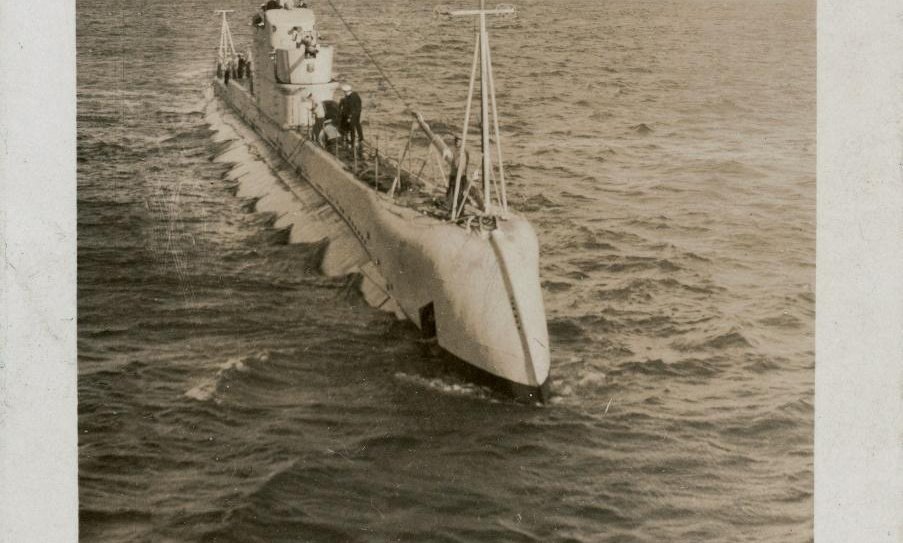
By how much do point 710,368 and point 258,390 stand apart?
660 centimetres

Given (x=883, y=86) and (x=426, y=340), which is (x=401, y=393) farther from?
(x=883, y=86)

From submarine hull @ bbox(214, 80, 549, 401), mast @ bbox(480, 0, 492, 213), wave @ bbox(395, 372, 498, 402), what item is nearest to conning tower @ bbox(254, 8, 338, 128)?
submarine hull @ bbox(214, 80, 549, 401)

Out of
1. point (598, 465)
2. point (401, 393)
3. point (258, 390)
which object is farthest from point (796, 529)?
point (258, 390)

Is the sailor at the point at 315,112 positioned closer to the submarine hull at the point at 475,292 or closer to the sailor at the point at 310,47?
the sailor at the point at 310,47

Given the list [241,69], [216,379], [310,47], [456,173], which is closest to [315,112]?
[310,47]

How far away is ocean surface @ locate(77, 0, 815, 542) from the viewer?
10.0 m

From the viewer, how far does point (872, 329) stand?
34.8ft

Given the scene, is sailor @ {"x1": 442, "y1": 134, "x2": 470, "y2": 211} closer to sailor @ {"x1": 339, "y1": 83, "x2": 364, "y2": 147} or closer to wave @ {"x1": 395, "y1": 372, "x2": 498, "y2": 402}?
wave @ {"x1": 395, "y1": 372, "x2": 498, "y2": 402}

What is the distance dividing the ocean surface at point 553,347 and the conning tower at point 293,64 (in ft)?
9.60

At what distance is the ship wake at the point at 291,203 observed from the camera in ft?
53.1

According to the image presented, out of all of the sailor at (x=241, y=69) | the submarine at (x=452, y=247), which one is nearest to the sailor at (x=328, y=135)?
the submarine at (x=452, y=247)

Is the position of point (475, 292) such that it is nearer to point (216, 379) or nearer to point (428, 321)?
point (428, 321)

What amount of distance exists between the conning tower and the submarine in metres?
1.41

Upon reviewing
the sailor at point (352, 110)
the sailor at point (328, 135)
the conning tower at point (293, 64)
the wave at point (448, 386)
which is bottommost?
the wave at point (448, 386)
